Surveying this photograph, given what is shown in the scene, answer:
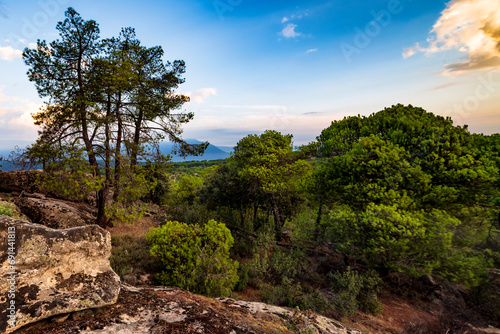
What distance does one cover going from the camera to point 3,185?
616 inches

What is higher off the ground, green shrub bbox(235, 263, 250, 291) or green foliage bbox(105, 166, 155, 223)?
green foliage bbox(105, 166, 155, 223)

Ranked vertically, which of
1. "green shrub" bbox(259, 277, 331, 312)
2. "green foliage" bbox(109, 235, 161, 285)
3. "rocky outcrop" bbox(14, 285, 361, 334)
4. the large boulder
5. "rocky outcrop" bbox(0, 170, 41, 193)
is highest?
"rocky outcrop" bbox(0, 170, 41, 193)

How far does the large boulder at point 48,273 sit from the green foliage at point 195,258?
4719 millimetres

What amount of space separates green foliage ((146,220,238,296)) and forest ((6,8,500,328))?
0.17ft

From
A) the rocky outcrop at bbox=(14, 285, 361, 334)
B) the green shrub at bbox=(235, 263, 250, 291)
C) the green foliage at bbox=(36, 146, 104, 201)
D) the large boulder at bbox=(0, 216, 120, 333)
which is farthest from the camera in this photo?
the green shrub at bbox=(235, 263, 250, 291)

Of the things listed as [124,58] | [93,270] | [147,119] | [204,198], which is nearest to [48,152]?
[147,119]

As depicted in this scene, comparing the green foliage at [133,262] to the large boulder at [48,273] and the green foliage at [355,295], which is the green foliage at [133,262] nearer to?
the large boulder at [48,273]

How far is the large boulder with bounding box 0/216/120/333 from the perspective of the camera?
277 centimetres

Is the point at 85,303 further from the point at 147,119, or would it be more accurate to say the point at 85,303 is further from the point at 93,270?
the point at 147,119

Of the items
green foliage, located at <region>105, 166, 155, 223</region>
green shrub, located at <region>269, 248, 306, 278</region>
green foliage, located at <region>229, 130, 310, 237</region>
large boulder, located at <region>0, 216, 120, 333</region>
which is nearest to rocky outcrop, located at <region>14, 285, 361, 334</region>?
large boulder, located at <region>0, 216, 120, 333</region>

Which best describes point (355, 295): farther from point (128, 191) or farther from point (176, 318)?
point (128, 191)

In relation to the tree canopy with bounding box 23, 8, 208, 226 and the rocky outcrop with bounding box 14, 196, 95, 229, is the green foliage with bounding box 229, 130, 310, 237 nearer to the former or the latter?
the tree canopy with bounding box 23, 8, 208, 226

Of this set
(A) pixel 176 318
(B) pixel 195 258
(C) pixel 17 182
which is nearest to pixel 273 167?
(B) pixel 195 258
